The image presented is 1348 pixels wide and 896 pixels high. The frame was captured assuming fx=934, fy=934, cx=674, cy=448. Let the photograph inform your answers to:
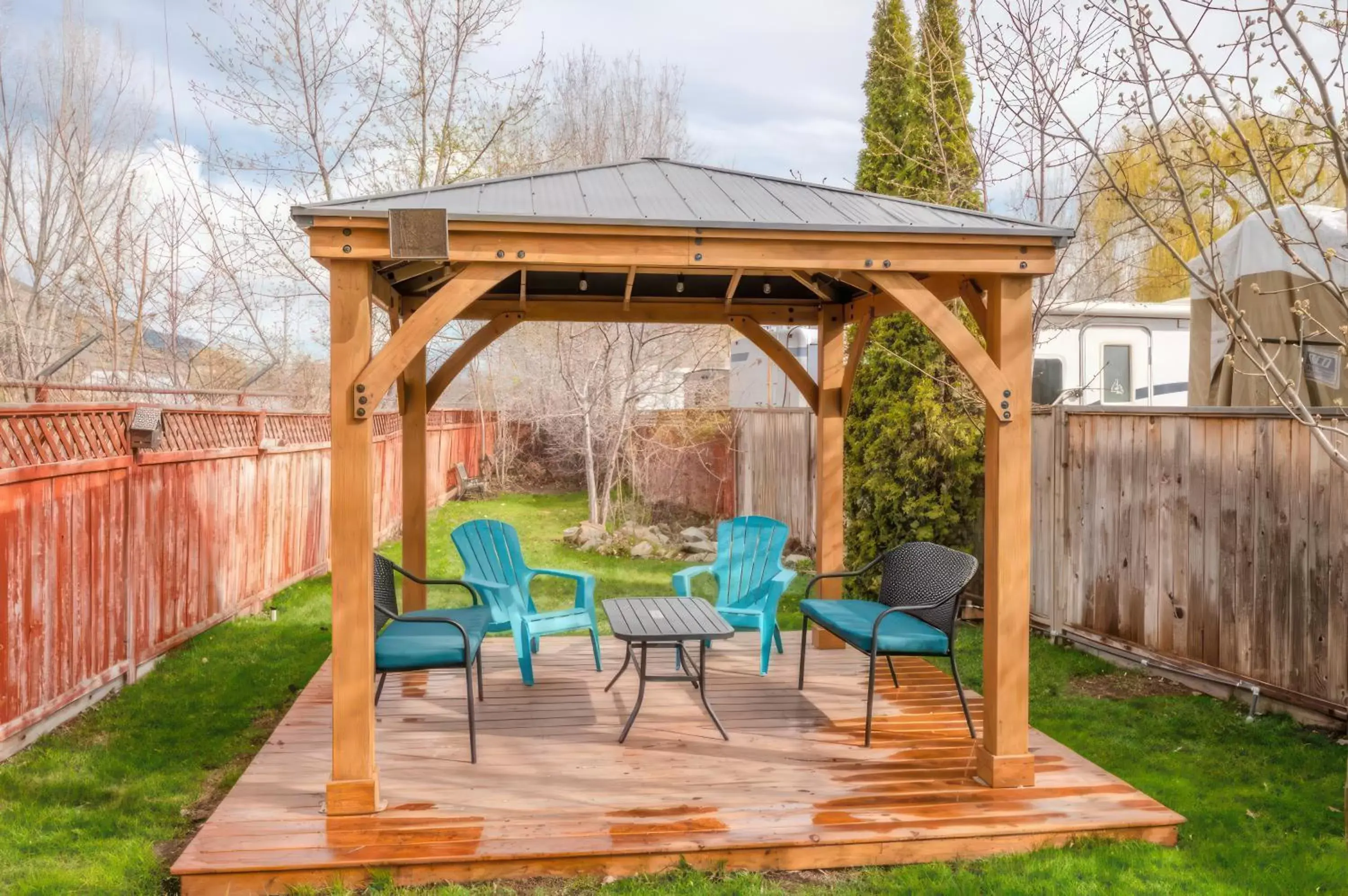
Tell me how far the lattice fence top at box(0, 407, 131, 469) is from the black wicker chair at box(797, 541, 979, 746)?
147 inches

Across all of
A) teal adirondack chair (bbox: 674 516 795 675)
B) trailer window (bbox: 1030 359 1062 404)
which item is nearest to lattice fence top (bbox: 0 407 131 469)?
teal adirondack chair (bbox: 674 516 795 675)

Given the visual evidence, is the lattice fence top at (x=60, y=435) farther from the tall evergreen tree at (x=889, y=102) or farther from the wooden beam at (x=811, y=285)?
the tall evergreen tree at (x=889, y=102)

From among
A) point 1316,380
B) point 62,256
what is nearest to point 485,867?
point 1316,380

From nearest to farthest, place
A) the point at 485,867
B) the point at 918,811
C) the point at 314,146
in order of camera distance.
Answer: the point at 485,867
the point at 918,811
the point at 314,146

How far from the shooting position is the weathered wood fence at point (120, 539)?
4.02 metres

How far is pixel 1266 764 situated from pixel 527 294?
4.38 meters

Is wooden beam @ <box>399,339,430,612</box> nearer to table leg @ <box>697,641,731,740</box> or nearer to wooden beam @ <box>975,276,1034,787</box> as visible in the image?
table leg @ <box>697,641,731,740</box>

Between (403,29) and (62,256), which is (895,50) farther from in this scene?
(62,256)

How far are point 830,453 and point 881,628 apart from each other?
59.3 inches

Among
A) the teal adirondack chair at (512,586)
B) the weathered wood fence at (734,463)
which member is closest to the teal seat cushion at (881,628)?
the teal adirondack chair at (512,586)

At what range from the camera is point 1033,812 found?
3398 millimetres

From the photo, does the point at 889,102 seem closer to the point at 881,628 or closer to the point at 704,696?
the point at 881,628

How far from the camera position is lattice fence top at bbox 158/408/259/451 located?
562 centimetres

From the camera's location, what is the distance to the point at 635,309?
18.6 ft
